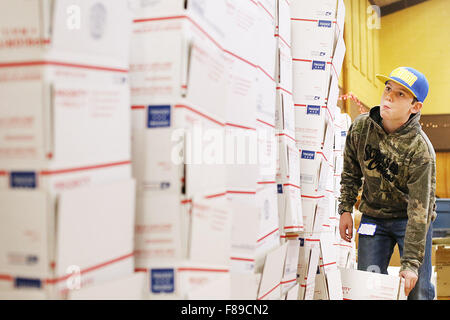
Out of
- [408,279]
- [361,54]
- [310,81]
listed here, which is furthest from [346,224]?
[361,54]

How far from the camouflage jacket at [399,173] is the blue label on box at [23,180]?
6.62 feet

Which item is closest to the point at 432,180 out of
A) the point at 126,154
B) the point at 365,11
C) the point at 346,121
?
the point at 126,154

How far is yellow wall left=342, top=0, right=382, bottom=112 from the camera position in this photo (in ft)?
27.8

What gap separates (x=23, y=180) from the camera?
114 centimetres

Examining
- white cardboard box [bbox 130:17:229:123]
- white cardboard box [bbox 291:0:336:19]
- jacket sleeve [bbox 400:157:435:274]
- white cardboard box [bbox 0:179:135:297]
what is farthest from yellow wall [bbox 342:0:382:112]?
white cardboard box [bbox 0:179:135:297]

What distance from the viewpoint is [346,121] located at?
5316 millimetres

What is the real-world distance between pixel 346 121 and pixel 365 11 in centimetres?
571

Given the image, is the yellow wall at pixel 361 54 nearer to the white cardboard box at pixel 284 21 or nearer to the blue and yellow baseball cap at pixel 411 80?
the blue and yellow baseball cap at pixel 411 80

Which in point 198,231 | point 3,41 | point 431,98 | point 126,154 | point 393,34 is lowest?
point 198,231

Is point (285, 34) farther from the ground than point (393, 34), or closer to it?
closer to it

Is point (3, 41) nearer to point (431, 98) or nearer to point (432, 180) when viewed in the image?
point (432, 180)

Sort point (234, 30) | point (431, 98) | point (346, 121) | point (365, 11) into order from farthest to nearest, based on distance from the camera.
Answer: point (431, 98) → point (365, 11) → point (346, 121) → point (234, 30)

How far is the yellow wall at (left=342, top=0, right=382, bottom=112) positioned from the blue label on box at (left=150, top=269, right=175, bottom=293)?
23.6 feet

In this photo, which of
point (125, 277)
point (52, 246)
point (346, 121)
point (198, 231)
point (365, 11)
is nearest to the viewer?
point (52, 246)
